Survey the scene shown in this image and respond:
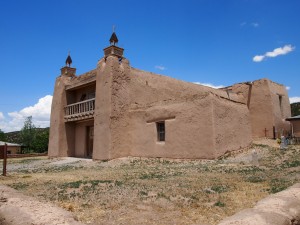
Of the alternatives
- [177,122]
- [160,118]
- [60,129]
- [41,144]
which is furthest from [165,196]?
[41,144]

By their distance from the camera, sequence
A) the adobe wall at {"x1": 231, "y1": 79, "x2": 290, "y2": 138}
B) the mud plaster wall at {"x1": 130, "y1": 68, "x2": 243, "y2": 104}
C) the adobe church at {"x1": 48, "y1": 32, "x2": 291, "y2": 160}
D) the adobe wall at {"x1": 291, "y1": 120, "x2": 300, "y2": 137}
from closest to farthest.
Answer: the adobe church at {"x1": 48, "y1": 32, "x2": 291, "y2": 160} → the mud plaster wall at {"x1": 130, "y1": 68, "x2": 243, "y2": 104} → the adobe wall at {"x1": 291, "y1": 120, "x2": 300, "y2": 137} → the adobe wall at {"x1": 231, "y1": 79, "x2": 290, "y2": 138}

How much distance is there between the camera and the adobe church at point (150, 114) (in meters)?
15.9

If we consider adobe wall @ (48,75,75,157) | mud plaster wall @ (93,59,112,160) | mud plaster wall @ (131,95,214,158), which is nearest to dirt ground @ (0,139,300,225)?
mud plaster wall @ (131,95,214,158)

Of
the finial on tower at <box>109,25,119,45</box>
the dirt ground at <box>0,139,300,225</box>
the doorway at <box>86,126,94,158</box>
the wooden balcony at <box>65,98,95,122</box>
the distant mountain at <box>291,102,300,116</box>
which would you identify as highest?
the finial on tower at <box>109,25,119,45</box>

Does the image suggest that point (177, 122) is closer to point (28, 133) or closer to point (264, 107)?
point (264, 107)

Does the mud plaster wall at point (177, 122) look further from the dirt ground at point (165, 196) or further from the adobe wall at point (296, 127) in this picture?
the adobe wall at point (296, 127)

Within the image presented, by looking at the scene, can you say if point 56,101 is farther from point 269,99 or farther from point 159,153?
point 269,99

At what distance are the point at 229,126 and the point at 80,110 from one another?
10822 millimetres

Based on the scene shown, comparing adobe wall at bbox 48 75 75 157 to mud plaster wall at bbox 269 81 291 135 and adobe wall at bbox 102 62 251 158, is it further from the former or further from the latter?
mud plaster wall at bbox 269 81 291 135

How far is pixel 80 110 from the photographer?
862 inches

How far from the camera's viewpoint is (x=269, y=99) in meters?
23.4

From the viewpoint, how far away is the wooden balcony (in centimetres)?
2078

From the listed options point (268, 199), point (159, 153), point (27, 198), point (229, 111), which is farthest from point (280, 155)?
point (27, 198)

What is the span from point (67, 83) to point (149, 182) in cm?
1680
